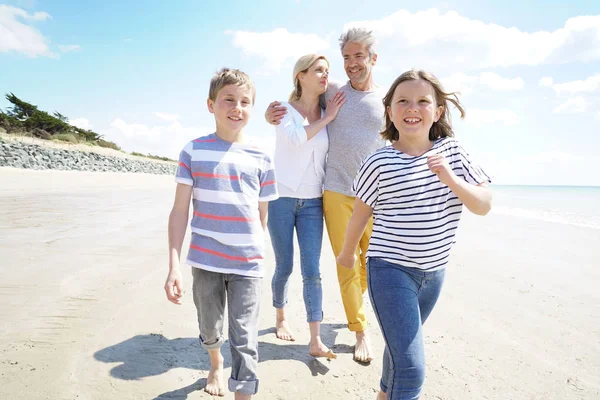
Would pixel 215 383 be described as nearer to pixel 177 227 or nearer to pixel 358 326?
pixel 177 227

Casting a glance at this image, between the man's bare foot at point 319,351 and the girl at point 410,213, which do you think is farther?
the man's bare foot at point 319,351

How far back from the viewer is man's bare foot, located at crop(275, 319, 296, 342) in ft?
10.5

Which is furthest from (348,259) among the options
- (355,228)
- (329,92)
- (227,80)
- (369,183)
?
(329,92)

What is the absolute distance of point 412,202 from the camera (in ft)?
6.26

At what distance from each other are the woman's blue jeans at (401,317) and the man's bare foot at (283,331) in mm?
1319

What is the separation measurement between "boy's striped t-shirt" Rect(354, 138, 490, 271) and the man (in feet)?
3.10

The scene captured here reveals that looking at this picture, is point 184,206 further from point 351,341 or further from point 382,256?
point 351,341

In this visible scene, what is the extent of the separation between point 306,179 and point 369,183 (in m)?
1.07

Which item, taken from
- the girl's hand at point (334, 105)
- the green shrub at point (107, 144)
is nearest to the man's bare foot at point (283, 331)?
the girl's hand at point (334, 105)

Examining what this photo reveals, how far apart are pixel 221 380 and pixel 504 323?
8.35 ft

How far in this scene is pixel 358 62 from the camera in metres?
3.06

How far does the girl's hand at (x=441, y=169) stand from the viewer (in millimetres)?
1777

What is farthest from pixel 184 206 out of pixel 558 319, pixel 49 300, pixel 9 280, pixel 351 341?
pixel 558 319

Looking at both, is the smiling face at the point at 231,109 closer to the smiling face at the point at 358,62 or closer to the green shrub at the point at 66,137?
the smiling face at the point at 358,62
